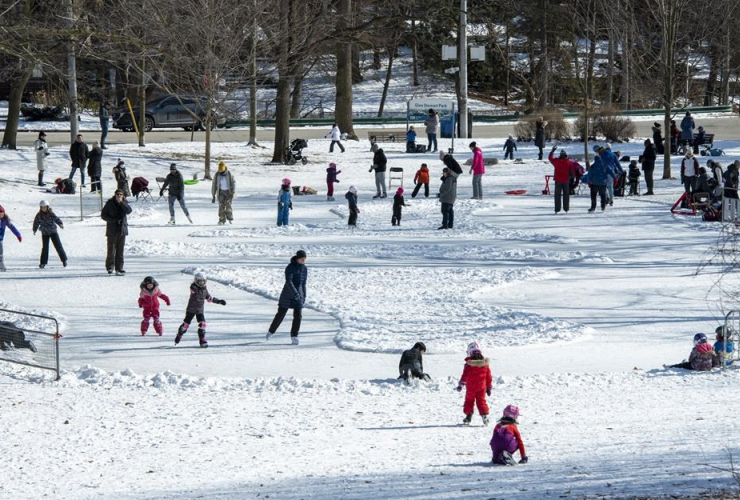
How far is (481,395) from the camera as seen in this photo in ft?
40.4

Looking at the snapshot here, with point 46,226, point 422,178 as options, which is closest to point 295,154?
point 422,178

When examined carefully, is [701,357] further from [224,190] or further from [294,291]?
[224,190]

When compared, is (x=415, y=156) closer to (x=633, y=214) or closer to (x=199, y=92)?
(x=199, y=92)

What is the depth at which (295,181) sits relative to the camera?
123 feet

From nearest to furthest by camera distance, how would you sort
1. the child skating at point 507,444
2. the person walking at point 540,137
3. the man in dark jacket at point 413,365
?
the child skating at point 507,444 < the man in dark jacket at point 413,365 < the person walking at point 540,137

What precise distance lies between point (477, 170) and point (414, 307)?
522 inches

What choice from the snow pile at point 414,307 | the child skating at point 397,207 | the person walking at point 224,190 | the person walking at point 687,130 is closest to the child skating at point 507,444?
the snow pile at point 414,307

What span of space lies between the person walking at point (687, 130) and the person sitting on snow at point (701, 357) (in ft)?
87.7

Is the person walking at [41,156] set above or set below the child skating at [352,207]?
above

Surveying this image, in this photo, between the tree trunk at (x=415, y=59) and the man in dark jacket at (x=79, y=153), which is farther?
the tree trunk at (x=415, y=59)

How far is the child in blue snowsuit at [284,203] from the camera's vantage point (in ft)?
88.4

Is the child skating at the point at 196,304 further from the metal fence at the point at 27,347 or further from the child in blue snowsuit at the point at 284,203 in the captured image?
the child in blue snowsuit at the point at 284,203

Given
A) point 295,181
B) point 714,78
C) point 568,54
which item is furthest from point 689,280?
point 714,78

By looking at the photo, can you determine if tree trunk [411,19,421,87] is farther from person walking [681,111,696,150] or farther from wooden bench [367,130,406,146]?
person walking [681,111,696,150]
